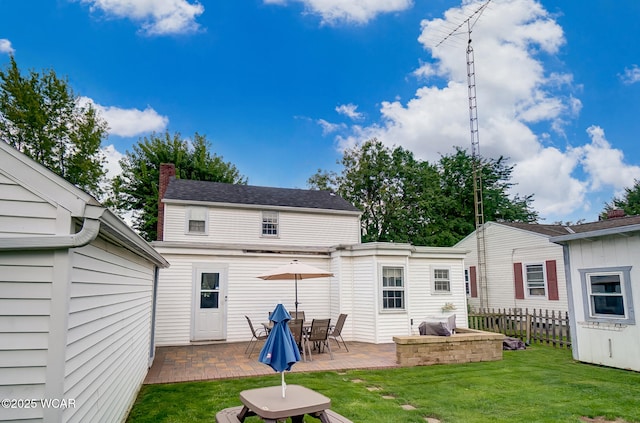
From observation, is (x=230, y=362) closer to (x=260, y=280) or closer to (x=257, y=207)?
(x=260, y=280)

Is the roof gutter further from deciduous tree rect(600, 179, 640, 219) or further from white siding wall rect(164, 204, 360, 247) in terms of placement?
deciduous tree rect(600, 179, 640, 219)

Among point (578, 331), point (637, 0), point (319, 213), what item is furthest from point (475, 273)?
point (637, 0)

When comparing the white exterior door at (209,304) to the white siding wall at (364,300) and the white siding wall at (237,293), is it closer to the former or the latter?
the white siding wall at (237,293)

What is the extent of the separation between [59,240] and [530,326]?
515 inches

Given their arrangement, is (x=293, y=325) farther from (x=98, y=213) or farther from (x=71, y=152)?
(x=71, y=152)

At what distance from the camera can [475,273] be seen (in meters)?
18.8

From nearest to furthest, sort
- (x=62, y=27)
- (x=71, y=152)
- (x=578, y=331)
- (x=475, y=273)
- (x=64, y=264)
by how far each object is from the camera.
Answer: (x=64, y=264), (x=578, y=331), (x=62, y=27), (x=475, y=273), (x=71, y=152)

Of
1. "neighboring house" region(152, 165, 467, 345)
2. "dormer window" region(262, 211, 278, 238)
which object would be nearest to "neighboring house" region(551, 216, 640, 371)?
"neighboring house" region(152, 165, 467, 345)

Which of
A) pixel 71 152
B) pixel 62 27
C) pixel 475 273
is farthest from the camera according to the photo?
pixel 71 152

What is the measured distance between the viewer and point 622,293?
25.7 ft

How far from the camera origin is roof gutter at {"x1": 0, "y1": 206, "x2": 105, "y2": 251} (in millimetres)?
2354

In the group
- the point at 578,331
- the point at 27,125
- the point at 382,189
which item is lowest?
the point at 578,331

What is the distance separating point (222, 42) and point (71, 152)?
13037 millimetres

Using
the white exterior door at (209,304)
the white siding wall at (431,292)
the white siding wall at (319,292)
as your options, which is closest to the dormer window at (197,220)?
the white siding wall at (319,292)
